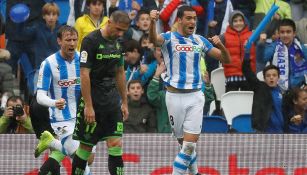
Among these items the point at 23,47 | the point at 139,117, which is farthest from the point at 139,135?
the point at 23,47

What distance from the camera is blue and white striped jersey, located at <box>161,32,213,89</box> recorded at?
57.8ft

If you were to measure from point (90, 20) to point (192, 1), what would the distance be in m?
2.13

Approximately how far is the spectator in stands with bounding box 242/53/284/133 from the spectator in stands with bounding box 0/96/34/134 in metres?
3.52

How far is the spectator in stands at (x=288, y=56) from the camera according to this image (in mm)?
21516

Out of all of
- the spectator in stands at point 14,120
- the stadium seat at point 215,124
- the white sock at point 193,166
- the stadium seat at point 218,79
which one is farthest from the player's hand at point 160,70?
the white sock at point 193,166

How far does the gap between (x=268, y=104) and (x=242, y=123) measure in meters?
0.68

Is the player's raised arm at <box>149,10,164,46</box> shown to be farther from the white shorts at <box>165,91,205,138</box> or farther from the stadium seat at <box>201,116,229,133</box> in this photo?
the stadium seat at <box>201,116,229,133</box>

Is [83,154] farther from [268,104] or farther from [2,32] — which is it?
[2,32]

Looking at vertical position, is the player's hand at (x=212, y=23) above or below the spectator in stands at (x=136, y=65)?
above

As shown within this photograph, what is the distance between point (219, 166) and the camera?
1906cm

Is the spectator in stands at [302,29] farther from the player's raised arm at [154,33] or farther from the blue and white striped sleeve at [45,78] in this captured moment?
the blue and white striped sleeve at [45,78]

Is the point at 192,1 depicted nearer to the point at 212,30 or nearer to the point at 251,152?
the point at 212,30

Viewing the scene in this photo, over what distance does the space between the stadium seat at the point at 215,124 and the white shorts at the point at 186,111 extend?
2.47m

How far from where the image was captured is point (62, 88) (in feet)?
57.1
